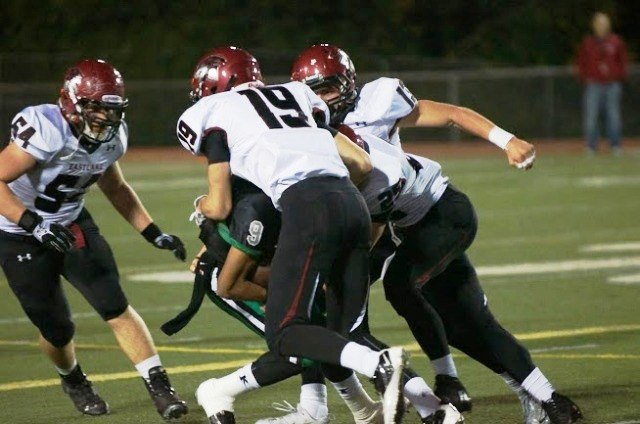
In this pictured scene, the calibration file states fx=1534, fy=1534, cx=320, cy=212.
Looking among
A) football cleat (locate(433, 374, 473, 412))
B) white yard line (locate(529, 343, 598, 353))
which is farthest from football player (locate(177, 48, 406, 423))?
white yard line (locate(529, 343, 598, 353))

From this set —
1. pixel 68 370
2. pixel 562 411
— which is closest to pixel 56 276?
pixel 68 370

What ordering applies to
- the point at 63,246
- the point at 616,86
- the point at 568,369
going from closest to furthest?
the point at 63,246
the point at 568,369
the point at 616,86

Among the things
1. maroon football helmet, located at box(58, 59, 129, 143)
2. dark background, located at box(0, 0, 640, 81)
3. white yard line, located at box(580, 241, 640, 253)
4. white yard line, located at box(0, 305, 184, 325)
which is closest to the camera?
maroon football helmet, located at box(58, 59, 129, 143)

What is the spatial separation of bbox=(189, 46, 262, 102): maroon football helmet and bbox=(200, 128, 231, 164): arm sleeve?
1.12ft

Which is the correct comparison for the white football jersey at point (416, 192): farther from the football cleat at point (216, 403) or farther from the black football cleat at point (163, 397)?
the black football cleat at point (163, 397)

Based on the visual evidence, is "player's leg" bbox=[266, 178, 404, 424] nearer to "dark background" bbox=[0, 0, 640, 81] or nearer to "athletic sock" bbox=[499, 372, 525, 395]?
"athletic sock" bbox=[499, 372, 525, 395]

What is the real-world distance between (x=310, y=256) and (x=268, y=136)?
0.46 meters

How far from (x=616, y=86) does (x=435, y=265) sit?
14.1 meters

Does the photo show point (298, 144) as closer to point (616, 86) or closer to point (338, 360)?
point (338, 360)

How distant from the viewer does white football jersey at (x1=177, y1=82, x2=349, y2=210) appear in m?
5.34

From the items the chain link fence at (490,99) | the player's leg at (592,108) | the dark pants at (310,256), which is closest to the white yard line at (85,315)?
the dark pants at (310,256)

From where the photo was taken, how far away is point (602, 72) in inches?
762

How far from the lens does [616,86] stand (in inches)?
767

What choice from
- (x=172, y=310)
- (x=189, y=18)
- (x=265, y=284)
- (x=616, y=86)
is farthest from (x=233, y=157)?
(x=189, y=18)
